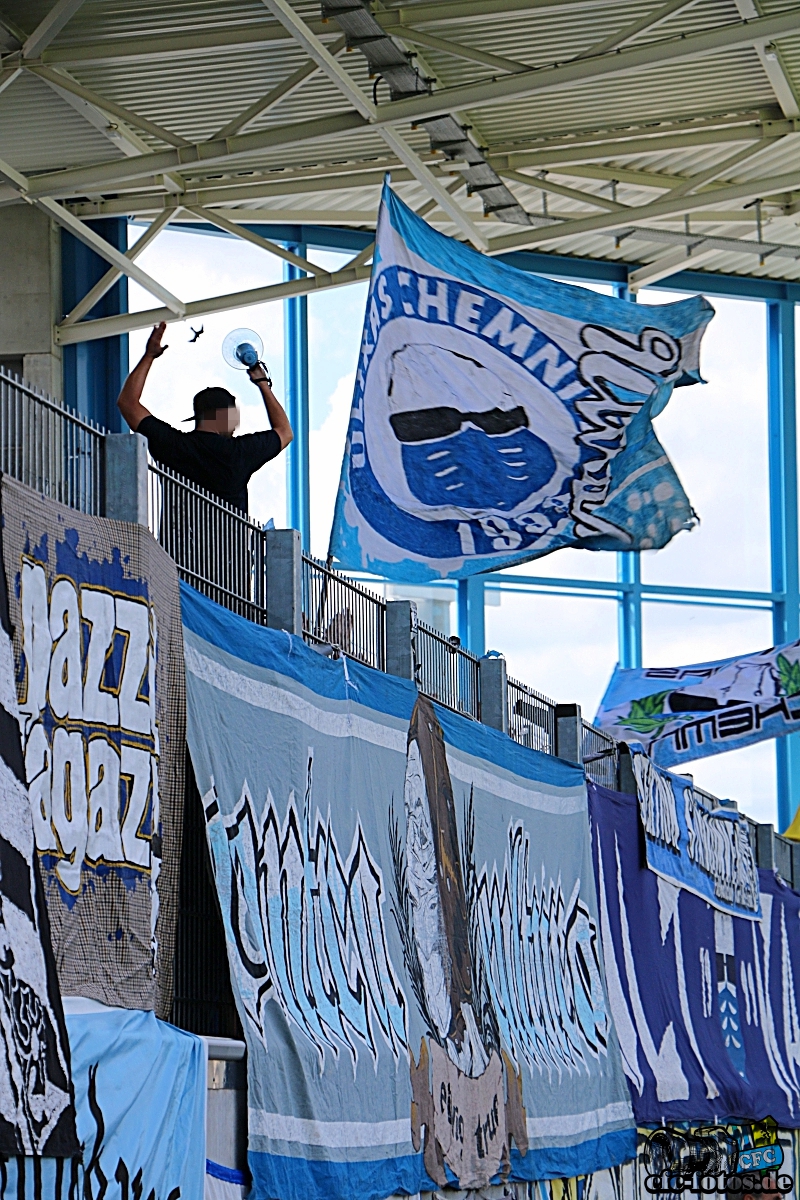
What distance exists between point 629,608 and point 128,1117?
971 inches

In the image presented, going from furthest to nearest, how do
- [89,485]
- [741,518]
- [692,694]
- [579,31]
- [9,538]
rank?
[741,518], [692,694], [579,31], [89,485], [9,538]

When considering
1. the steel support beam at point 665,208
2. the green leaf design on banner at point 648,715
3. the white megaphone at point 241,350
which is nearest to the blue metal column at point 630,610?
the steel support beam at point 665,208

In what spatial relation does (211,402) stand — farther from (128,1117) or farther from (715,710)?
(715,710)

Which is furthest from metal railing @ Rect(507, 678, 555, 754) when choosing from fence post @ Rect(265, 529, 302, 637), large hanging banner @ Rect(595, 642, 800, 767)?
large hanging banner @ Rect(595, 642, 800, 767)

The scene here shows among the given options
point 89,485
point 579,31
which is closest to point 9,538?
point 89,485

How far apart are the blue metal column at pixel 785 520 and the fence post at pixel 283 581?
22.8 m

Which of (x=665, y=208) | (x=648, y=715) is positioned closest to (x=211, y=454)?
(x=648, y=715)

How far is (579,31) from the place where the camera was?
2125 cm

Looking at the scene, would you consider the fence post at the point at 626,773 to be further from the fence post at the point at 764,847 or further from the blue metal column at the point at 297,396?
the blue metal column at the point at 297,396

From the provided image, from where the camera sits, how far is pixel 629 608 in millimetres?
31828

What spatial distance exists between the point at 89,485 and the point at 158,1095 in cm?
288

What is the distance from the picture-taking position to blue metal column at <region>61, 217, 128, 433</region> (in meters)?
25.8

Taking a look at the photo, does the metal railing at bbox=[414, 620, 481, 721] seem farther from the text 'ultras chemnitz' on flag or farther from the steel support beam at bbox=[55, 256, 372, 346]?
the steel support beam at bbox=[55, 256, 372, 346]

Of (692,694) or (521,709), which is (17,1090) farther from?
(692,694)
